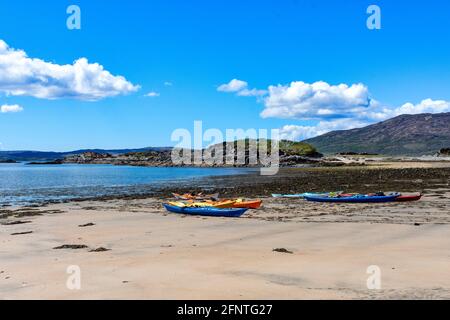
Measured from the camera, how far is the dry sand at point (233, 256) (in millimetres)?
9508

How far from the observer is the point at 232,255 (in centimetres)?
1373

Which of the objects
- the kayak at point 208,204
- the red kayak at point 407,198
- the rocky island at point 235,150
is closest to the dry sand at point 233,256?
the kayak at point 208,204

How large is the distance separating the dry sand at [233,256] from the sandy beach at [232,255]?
3cm

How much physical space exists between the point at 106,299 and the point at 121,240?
8424 mm

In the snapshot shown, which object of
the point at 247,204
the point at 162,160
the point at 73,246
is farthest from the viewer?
the point at 162,160

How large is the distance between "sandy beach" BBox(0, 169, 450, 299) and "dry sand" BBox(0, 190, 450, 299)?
0.09 feet

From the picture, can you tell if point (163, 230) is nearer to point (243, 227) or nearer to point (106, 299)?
point (243, 227)

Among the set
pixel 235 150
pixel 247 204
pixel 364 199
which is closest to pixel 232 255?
pixel 247 204

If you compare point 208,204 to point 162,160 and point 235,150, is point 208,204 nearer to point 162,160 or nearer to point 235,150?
point 235,150

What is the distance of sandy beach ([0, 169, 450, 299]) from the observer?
9523 mm

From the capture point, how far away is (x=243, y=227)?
67.3 feet

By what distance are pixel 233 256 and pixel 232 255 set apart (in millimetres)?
182

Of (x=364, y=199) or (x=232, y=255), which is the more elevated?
(x=364, y=199)
